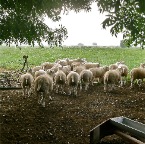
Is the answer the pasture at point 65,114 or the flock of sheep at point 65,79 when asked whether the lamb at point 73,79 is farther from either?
the pasture at point 65,114

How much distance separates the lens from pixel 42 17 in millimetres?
9734

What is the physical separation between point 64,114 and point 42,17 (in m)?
3.33

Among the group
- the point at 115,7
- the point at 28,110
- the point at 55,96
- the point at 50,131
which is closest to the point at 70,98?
the point at 55,96

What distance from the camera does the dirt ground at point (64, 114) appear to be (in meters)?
9.39

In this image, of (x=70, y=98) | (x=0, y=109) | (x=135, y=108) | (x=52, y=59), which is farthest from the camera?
(x=52, y=59)

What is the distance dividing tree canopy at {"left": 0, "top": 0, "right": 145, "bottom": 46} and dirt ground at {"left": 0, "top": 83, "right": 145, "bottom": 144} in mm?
2417

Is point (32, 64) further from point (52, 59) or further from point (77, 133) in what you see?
point (77, 133)

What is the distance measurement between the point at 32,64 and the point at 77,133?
15.2 m

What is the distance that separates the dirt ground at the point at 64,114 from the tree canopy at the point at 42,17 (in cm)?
242

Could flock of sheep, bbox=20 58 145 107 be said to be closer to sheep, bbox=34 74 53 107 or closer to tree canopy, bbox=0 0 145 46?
sheep, bbox=34 74 53 107

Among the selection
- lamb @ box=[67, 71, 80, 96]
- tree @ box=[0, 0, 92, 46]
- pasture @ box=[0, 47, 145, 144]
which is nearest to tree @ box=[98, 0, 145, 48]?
tree @ box=[0, 0, 92, 46]

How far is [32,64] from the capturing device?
2447 centimetres

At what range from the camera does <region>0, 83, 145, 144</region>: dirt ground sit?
370 inches

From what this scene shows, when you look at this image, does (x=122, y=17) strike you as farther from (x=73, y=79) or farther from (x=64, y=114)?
(x=73, y=79)
